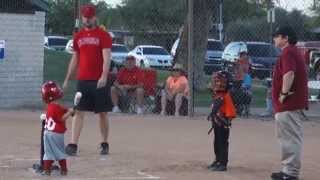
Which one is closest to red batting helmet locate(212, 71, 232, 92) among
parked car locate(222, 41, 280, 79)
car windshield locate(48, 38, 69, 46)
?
parked car locate(222, 41, 280, 79)

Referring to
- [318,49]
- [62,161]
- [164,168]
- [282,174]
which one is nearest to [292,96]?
[282,174]

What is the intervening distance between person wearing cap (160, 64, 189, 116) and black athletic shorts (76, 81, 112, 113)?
564 cm

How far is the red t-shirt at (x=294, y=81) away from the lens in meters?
8.69

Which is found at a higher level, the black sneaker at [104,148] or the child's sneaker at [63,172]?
the black sneaker at [104,148]

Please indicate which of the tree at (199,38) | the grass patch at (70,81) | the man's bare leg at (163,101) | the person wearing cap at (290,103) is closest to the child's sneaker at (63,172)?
the person wearing cap at (290,103)

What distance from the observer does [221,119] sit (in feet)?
31.3

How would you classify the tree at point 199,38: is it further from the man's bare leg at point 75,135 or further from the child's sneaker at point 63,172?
the child's sneaker at point 63,172

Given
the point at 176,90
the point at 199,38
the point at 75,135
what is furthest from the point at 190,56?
the point at 199,38

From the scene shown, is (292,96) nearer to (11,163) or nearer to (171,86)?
(11,163)

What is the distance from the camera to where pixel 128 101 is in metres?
17.1

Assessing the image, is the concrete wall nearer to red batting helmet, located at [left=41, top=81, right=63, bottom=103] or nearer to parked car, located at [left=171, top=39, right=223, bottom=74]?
red batting helmet, located at [left=41, top=81, right=63, bottom=103]

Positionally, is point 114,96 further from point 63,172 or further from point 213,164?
point 63,172

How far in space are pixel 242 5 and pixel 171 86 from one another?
64.5 feet

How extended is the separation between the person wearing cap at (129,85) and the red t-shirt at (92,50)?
6.28 metres
